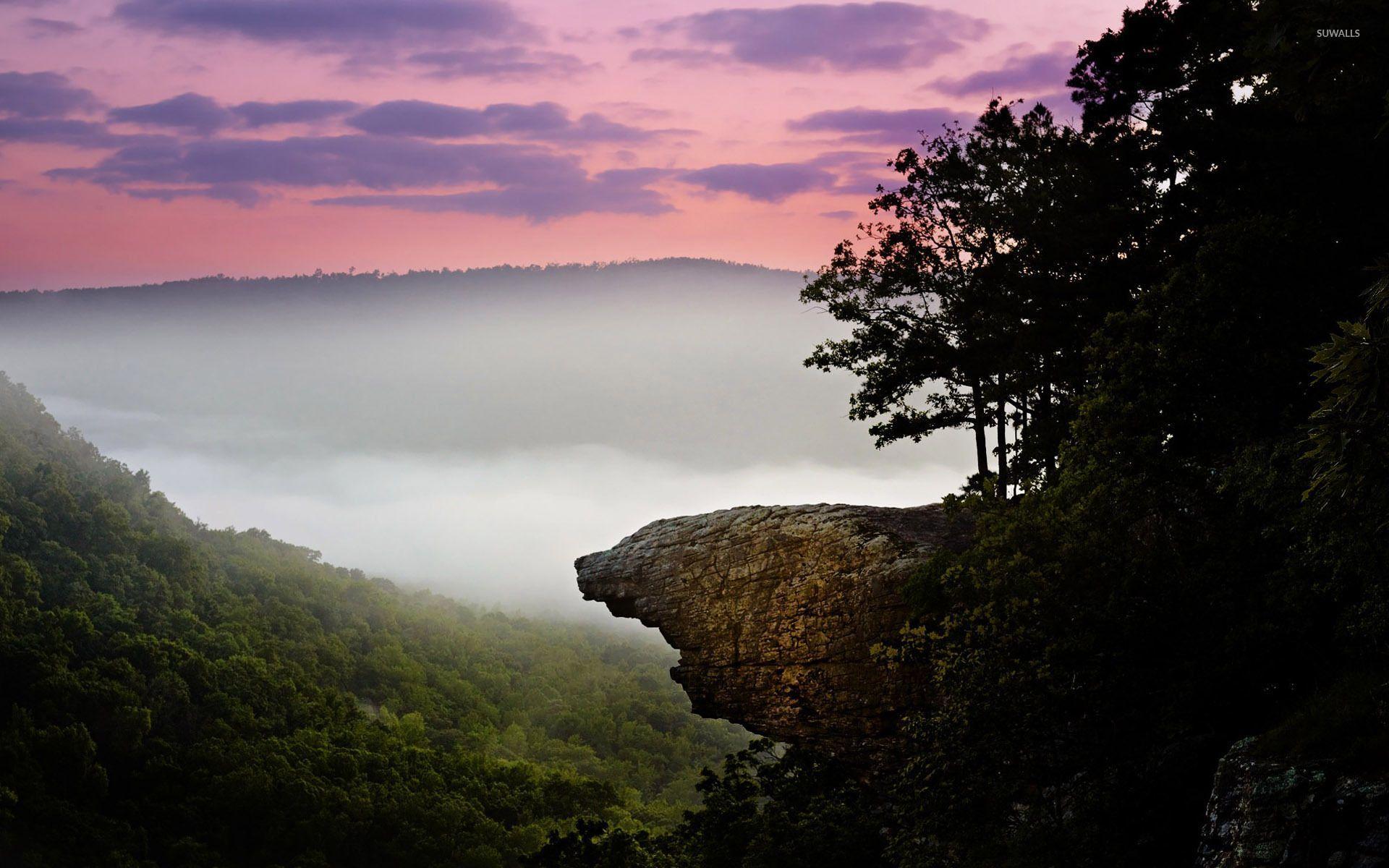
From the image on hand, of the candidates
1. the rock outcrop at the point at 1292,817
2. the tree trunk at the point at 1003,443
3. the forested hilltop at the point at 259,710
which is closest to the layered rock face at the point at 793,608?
the tree trunk at the point at 1003,443

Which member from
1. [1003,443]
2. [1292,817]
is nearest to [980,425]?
[1003,443]

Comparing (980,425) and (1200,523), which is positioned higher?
(980,425)

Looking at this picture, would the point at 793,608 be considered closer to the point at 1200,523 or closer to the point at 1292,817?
the point at 1200,523

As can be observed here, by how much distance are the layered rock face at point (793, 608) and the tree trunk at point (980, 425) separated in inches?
87.7

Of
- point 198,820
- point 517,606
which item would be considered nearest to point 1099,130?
point 198,820

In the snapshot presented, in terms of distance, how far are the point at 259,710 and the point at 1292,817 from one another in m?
85.0

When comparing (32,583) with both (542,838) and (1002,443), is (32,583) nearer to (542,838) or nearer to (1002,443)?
(542,838)

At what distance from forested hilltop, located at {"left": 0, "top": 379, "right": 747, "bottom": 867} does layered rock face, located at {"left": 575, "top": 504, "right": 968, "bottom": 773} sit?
1732 inches

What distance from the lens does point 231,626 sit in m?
97.1

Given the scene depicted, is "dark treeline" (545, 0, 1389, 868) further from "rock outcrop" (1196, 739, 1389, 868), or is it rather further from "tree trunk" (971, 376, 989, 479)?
"tree trunk" (971, 376, 989, 479)

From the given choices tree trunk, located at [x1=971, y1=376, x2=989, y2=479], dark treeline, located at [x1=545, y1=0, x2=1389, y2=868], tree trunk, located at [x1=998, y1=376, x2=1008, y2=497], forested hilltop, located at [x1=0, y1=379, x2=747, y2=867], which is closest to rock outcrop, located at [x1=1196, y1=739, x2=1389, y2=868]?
dark treeline, located at [x1=545, y1=0, x2=1389, y2=868]

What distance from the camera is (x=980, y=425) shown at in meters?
27.9

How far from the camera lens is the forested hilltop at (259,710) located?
2574 inches

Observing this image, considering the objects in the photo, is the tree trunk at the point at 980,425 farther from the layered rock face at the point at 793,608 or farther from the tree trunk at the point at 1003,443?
the layered rock face at the point at 793,608
